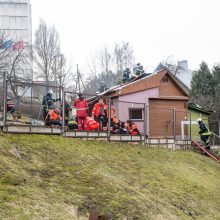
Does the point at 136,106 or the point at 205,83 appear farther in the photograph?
the point at 205,83

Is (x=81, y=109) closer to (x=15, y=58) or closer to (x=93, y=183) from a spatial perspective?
(x=93, y=183)

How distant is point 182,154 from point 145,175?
6.16 meters

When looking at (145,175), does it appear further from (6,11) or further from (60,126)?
(6,11)

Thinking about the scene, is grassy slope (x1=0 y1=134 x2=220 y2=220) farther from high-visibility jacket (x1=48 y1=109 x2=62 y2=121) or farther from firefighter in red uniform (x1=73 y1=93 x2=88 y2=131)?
firefighter in red uniform (x1=73 y1=93 x2=88 y2=131)

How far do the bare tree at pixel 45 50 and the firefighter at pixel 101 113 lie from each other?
26520 millimetres

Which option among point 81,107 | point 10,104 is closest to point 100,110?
point 81,107

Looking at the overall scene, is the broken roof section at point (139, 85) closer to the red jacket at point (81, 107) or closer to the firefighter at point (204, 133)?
the firefighter at point (204, 133)

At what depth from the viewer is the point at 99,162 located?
36.2 feet

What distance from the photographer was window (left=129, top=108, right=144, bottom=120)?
18438 millimetres

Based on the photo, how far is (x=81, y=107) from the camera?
14.9m

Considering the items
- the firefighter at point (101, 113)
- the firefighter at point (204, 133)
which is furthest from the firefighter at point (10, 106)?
the firefighter at point (204, 133)

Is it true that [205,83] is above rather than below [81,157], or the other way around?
above

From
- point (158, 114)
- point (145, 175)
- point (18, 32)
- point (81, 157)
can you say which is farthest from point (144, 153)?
point (18, 32)

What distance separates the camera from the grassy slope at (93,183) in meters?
7.11
